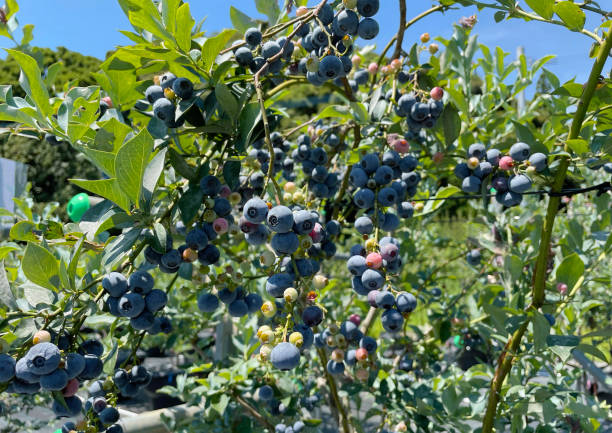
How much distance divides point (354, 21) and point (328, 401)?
58.1 inches

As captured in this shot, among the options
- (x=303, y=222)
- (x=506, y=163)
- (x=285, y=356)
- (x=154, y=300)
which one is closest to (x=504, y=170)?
(x=506, y=163)

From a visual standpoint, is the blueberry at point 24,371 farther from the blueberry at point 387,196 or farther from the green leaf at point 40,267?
the blueberry at point 387,196

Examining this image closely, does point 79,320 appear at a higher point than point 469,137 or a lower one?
lower

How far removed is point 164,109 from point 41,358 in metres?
0.43

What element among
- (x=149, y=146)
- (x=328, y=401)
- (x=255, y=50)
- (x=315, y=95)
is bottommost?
(x=328, y=401)

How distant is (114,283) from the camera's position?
727 millimetres

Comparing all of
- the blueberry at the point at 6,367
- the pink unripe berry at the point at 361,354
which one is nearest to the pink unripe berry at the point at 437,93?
the pink unripe berry at the point at 361,354

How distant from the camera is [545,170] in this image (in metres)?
1.01

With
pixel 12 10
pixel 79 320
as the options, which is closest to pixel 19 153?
pixel 12 10

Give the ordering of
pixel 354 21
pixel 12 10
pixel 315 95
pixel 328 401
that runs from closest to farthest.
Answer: pixel 354 21 → pixel 12 10 → pixel 328 401 → pixel 315 95

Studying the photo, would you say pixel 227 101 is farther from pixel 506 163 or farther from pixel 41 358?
pixel 506 163

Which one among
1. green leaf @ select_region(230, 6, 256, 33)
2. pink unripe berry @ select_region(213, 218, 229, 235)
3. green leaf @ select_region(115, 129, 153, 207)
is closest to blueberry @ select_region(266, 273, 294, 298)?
pink unripe berry @ select_region(213, 218, 229, 235)

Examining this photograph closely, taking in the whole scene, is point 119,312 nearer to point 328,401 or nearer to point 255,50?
point 255,50

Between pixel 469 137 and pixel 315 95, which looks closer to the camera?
pixel 469 137
